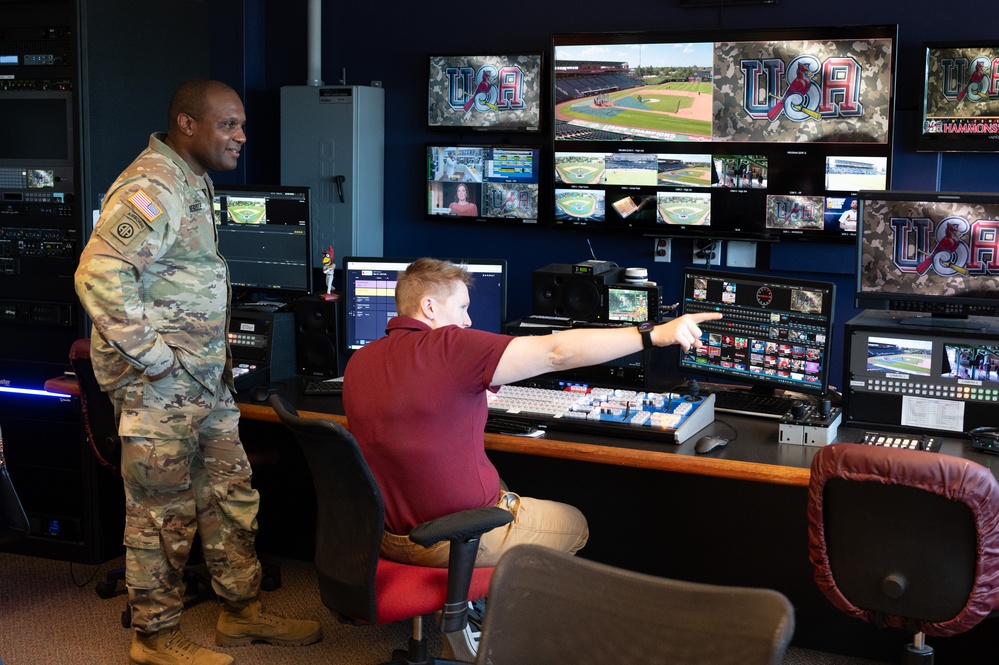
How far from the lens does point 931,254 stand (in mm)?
3029

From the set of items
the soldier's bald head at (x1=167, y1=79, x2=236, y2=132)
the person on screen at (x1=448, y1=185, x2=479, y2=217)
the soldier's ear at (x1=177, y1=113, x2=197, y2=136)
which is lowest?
the person on screen at (x1=448, y1=185, x2=479, y2=217)

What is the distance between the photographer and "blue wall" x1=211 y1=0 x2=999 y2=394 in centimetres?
454

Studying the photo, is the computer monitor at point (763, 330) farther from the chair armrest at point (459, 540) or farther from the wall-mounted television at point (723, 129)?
the wall-mounted television at point (723, 129)

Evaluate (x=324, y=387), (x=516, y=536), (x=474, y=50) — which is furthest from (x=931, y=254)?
(x=474, y=50)

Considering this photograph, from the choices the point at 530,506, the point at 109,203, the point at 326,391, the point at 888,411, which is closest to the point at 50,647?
the point at 326,391

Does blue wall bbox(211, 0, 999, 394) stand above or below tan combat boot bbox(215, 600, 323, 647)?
above

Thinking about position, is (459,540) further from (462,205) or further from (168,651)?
(462,205)

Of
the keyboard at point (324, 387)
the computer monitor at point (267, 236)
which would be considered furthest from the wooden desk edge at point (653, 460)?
the computer monitor at point (267, 236)

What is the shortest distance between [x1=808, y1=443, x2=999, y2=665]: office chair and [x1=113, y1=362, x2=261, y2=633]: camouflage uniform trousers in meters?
1.66

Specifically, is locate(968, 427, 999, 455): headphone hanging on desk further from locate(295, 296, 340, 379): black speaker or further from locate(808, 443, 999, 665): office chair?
locate(295, 296, 340, 379): black speaker

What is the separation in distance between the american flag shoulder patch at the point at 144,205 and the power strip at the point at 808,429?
1.80 metres

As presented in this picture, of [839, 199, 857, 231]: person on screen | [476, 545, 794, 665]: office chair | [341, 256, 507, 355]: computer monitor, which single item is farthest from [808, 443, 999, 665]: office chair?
[839, 199, 857, 231]: person on screen

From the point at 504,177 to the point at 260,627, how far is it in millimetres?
2664

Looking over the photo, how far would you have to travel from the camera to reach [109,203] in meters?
2.82
